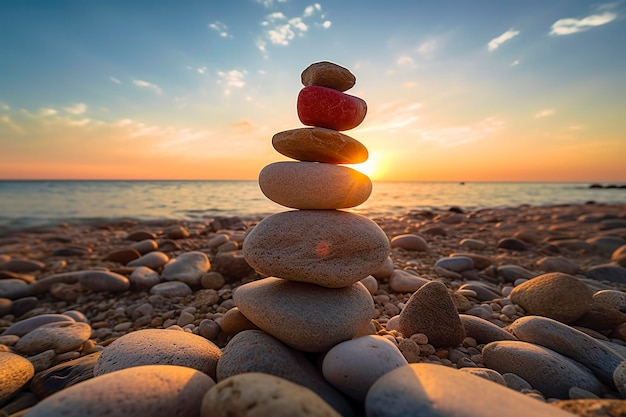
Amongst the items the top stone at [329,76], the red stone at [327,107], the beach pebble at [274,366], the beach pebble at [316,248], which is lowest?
the beach pebble at [274,366]

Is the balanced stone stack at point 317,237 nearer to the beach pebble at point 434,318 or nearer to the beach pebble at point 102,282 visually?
the beach pebble at point 434,318

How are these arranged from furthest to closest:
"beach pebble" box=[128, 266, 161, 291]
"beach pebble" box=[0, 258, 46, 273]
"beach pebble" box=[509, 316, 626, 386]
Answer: "beach pebble" box=[0, 258, 46, 273] → "beach pebble" box=[128, 266, 161, 291] → "beach pebble" box=[509, 316, 626, 386]

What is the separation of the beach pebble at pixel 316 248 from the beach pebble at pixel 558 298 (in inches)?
78.8

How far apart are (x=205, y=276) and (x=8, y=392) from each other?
2.54m

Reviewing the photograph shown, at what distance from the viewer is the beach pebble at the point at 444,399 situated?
3.97 ft

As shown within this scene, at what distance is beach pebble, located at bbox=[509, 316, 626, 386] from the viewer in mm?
2102

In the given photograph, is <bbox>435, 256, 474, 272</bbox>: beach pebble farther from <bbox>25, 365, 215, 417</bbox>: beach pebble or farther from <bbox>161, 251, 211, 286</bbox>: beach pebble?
<bbox>25, 365, 215, 417</bbox>: beach pebble

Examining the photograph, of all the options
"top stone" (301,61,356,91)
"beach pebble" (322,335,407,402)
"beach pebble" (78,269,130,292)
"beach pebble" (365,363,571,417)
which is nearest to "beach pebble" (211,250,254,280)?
"beach pebble" (78,269,130,292)

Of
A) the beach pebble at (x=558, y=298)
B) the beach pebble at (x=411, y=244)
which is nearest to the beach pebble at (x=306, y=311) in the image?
the beach pebble at (x=558, y=298)

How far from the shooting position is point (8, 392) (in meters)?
2.07

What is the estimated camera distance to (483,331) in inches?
105

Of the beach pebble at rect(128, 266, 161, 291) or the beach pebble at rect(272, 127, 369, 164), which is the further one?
the beach pebble at rect(128, 266, 161, 291)

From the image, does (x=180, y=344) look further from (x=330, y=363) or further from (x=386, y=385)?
(x=386, y=385)

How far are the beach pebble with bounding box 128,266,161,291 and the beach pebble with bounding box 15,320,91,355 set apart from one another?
1.47 metres
